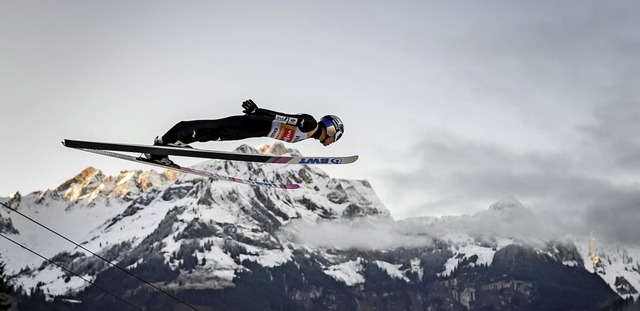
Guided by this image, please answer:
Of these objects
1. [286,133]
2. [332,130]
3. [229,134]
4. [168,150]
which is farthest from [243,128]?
[332,130]

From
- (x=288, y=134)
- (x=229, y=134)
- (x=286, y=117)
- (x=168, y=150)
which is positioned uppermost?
(x=286, y=117)

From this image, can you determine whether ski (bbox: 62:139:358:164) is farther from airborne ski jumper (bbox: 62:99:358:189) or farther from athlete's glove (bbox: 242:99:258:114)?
athlete's glove (bbox: 242:99:258:114)

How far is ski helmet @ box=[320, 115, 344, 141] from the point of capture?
19.2m

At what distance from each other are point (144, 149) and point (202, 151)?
1.17 metres

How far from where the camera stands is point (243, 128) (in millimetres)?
17688

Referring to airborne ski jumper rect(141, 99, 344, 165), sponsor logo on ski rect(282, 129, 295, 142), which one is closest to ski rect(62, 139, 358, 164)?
airborne ski jumper rect(141, 99, 344, 165)

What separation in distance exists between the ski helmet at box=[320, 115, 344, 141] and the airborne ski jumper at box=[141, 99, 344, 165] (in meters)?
0.40

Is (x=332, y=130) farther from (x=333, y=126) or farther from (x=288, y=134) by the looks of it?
(x=288, y=134)

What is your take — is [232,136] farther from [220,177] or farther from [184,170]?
[220,177]

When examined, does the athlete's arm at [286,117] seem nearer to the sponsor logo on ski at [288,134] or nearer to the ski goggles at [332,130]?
the sponsor logo on ski at [288,134]

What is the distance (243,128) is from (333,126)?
2430 millimetres

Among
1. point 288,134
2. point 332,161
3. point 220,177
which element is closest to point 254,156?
point 288,134

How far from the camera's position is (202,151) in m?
17.5

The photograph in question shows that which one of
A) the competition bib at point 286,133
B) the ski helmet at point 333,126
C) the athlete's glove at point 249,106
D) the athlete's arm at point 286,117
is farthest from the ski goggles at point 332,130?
the athlete's glove at point 249,106
